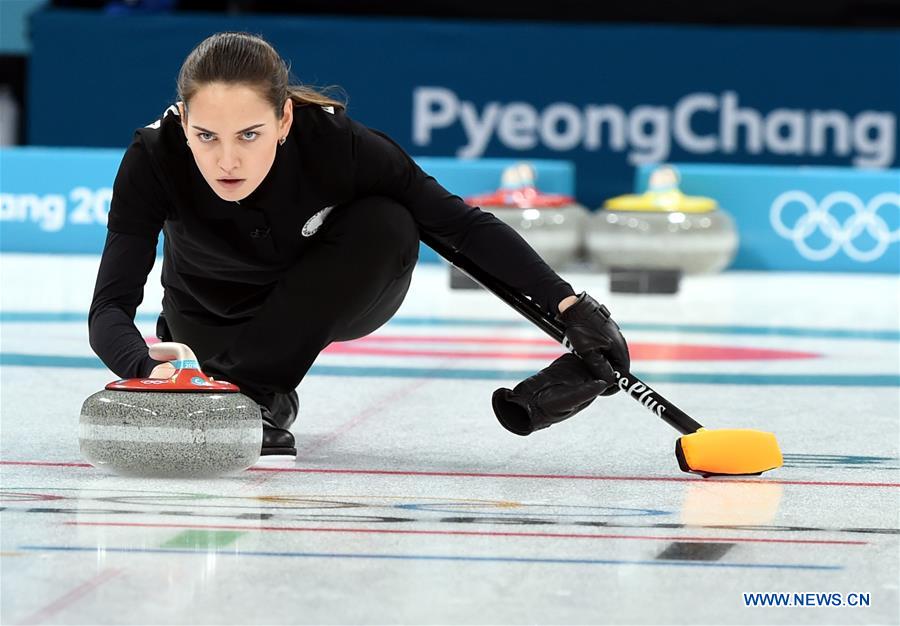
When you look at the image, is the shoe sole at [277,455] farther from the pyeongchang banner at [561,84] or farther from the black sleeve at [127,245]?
the pyeongchang banner at [561,84]

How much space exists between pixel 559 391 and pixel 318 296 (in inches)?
18.1

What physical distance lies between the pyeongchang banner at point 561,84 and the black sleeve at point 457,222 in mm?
6854

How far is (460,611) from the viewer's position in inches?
74.1

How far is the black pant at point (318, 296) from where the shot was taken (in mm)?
2875

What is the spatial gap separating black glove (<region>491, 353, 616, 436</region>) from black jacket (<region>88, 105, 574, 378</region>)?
12 cm

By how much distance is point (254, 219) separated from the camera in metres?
2.85

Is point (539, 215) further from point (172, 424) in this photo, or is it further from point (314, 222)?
point (172, 424)

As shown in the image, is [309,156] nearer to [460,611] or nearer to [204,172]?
[204,172]

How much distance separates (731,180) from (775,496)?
599 centimetres

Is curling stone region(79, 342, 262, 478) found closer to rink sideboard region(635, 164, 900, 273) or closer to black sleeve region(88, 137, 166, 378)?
black sleeve region(88, 137, 166, 378)

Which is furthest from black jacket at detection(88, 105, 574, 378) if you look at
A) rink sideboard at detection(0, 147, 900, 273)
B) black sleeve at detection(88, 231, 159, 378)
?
rink sideboard at detection(0, 147, 900, 273)

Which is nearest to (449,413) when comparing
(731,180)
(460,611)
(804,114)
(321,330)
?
(321,330)

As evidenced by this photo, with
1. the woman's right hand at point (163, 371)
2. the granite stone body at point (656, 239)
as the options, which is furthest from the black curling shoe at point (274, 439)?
the granite stone body at point (656, 239)

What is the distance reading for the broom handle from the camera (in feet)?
9.38
